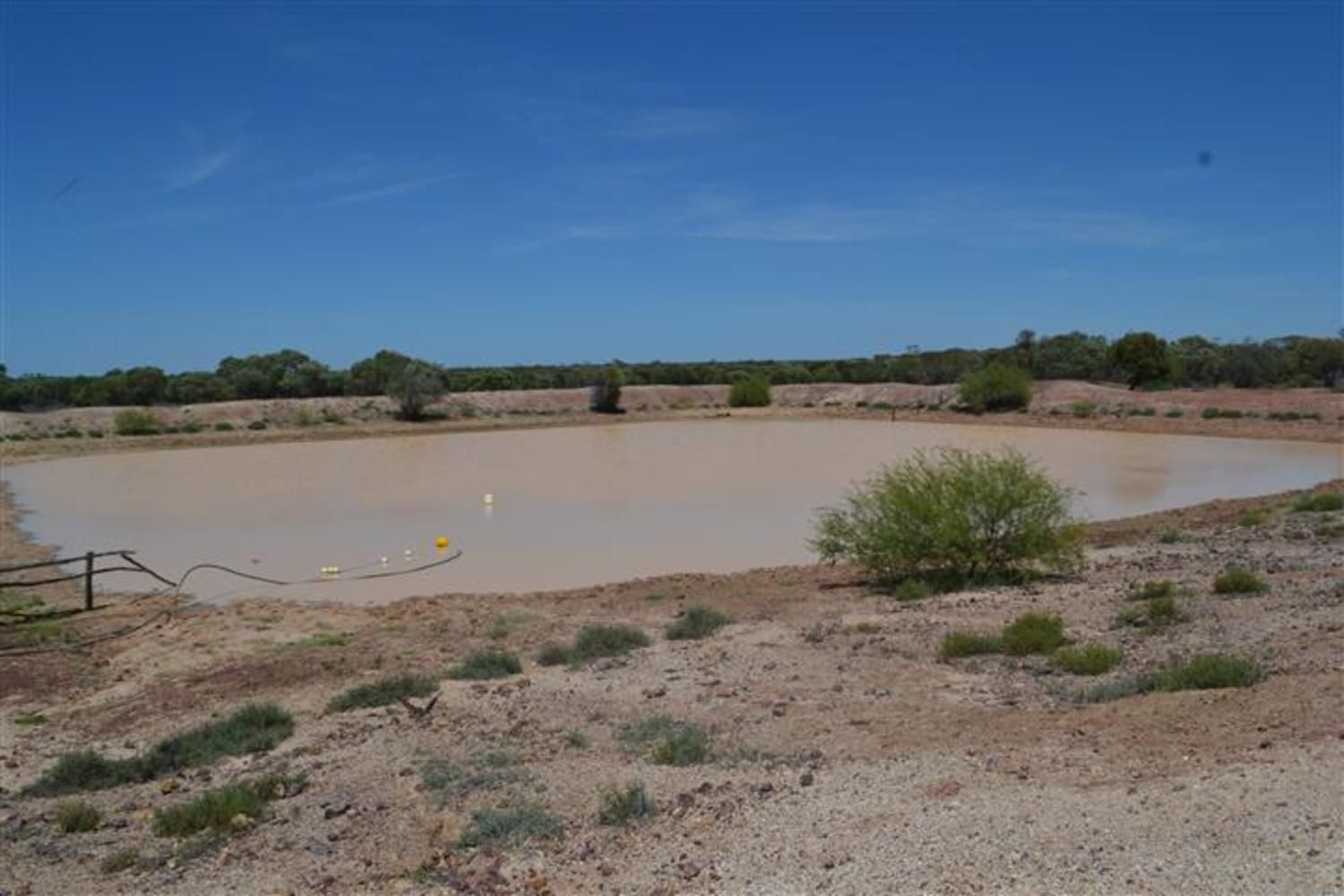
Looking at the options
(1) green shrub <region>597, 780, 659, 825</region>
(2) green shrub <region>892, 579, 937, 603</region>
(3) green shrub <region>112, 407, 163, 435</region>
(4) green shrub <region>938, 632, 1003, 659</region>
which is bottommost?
(2) green shrub <region>892, 579, 937, 603</region>

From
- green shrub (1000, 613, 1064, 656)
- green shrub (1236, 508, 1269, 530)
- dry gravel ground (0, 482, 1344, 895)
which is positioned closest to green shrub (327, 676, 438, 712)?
dry gravel ground (0, 482, 1344, 895)

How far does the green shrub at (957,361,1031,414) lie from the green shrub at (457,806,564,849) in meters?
66.2

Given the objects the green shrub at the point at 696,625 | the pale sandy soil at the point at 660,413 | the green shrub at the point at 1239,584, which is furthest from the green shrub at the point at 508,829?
the pale sandy soil at the point at 660,413

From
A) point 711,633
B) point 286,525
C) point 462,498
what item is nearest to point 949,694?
point 711,633

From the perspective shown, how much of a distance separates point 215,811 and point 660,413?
75256 millimetres

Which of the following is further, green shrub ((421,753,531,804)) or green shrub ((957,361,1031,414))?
green shrub ((957,361,1031,414))

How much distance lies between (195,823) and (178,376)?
245ft

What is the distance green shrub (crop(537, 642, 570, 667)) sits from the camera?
11023 millimetres

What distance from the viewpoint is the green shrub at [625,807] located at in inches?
244

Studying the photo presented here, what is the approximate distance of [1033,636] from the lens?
991cm

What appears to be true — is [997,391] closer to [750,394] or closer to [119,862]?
[750,394]

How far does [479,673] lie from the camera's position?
10.4 meters

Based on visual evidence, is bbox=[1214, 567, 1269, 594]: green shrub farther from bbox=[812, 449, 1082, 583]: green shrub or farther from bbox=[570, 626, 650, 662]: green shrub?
bbox=[570, 626, 650, 662]: green shrub

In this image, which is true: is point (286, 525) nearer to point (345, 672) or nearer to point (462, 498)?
point (462, 498)
